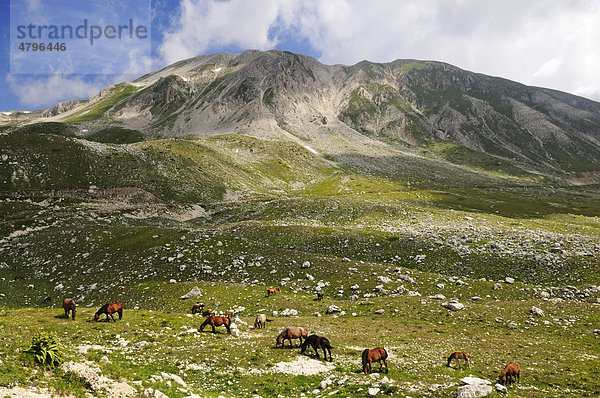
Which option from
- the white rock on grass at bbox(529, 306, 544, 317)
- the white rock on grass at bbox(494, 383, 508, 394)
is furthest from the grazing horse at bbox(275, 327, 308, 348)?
the white rock on grass at bbox(529, 306, 544, 317)

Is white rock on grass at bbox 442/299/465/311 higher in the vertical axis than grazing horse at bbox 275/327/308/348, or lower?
lower

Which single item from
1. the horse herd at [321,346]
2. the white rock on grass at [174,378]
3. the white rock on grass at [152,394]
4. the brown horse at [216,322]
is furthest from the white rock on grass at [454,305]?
the white rock on grass at [152,394]

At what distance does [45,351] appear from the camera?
12492mm

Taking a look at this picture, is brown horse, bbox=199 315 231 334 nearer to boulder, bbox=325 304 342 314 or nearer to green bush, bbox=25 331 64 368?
green bush, bbox=25 331 64 368

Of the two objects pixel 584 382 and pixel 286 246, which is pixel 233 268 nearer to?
pixel 286 246

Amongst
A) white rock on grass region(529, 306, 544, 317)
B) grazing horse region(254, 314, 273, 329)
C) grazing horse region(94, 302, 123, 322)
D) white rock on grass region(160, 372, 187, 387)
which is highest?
grazing horse region(94, 302, 123, 322)

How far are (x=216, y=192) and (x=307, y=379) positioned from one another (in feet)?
331

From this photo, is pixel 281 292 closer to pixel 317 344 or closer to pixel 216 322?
pixel 216 322

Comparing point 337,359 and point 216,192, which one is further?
point 216,192

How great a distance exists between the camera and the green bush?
40.9 ft

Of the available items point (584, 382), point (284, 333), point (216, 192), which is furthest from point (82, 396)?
point (216, 192)

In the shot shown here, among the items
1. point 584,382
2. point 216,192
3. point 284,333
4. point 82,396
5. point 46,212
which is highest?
point 216,192

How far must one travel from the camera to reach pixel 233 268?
4122 cm

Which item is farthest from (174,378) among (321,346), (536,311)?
(536,311)
